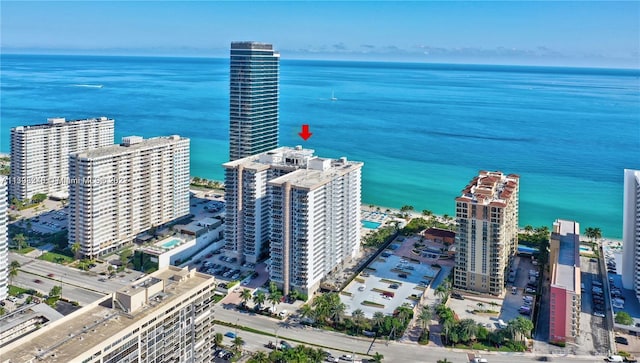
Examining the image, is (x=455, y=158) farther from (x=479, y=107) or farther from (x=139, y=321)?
(x=139, y=321)

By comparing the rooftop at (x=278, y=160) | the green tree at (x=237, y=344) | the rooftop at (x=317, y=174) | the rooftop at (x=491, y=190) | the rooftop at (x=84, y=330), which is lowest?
the green tree at (x=237, y=344)

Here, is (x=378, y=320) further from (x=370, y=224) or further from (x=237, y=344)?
(x=370, y=224)

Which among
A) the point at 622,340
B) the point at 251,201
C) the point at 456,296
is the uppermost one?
the point at 251,201

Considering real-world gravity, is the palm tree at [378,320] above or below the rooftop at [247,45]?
below

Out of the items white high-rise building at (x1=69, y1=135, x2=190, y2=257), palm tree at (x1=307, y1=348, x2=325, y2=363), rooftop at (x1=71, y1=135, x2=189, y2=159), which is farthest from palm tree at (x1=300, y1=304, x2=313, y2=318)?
rooftop at (x1=71, y1=135, x2=189, y2=159)

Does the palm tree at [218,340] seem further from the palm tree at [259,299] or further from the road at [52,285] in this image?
the road at [52,285]

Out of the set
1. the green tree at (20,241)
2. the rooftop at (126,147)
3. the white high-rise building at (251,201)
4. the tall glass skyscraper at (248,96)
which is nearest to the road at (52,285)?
the green tree at (20,241)

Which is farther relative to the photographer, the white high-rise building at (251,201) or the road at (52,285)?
the white high-rise building at (251,201)

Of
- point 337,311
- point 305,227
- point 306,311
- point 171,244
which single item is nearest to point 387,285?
point 337,311
